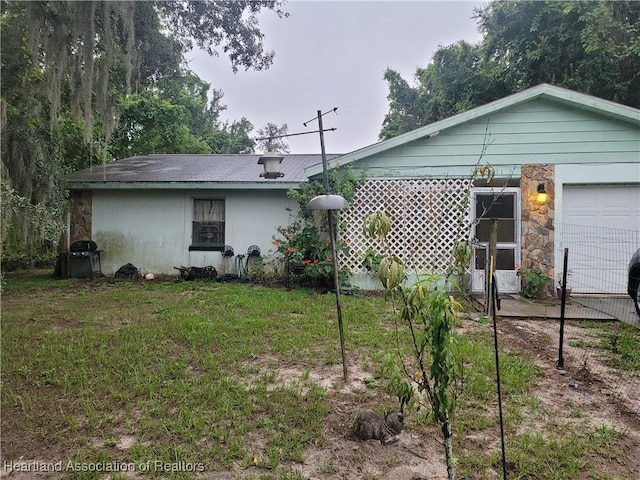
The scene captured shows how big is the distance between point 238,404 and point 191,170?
24.3ft

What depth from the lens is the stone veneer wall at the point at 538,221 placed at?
609 centimetres

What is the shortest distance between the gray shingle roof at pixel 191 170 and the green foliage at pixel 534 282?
440 centimetres

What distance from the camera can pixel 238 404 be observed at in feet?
8.16

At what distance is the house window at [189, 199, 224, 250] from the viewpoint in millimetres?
7930

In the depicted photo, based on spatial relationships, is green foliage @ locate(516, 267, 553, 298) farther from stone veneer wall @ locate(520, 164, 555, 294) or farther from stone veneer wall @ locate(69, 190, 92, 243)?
stone veneer wall @ locate(69, 190, 92, 243)

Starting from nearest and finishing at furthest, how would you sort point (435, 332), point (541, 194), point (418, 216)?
point (435, 332) < point (541, 194) < point (418, 216)

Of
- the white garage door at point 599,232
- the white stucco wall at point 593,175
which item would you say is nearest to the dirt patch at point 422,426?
the white garage door at point 599,232

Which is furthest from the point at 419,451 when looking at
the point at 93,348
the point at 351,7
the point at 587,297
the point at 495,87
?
the point at 495,87

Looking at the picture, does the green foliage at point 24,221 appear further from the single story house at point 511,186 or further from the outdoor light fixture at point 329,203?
the outdoor light fixture at point 329,203

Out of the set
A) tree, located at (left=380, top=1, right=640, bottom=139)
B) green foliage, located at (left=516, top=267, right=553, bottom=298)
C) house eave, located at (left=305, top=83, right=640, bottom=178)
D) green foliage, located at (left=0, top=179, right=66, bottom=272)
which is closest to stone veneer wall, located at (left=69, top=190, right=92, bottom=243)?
green foliage, located at (left=0, top=179, right=66, bottom=272)

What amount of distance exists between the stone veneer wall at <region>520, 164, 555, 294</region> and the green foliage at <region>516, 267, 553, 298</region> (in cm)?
12

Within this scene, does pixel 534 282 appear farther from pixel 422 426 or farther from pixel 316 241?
pixel 422 426

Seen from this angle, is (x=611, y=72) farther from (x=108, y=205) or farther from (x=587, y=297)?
(x=108, y=205)

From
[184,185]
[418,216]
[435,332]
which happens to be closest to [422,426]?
[435,332]
